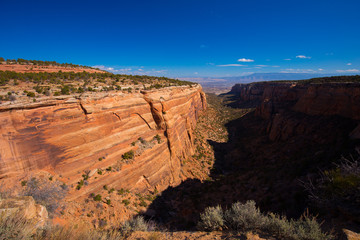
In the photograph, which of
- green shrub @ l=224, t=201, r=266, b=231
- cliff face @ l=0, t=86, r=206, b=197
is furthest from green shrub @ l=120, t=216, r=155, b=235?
→ cliff face @ l=0, t=86, r=206, b=197

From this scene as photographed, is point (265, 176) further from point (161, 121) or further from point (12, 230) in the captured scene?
point (12, 230)

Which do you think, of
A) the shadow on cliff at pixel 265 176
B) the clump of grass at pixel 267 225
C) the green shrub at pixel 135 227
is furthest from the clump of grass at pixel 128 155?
the clump of grass at pixel 267 225

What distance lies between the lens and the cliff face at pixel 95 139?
1049 cm

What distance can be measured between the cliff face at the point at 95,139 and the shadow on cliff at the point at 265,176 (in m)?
3.33

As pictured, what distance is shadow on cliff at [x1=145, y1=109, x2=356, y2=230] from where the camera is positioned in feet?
45.4

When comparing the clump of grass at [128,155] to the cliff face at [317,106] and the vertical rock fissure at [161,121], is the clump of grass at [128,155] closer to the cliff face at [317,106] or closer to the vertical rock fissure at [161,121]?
the vertical rock fissure at [161,121]

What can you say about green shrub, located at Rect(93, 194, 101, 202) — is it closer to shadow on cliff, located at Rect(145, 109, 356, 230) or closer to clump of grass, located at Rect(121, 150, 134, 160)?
clump of grass, located at Rect(121, 150, 134, 160)

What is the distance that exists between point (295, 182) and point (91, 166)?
65.2ft

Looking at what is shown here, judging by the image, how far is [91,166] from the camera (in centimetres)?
1341

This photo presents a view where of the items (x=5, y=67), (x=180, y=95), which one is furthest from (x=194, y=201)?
(x=5, y=67)

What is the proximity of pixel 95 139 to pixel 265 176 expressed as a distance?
20078mm

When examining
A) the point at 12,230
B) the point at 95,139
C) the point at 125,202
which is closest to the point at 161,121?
the point at 95,139

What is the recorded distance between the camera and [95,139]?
13633 mm

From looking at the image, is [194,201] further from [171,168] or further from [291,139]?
[291,139]
